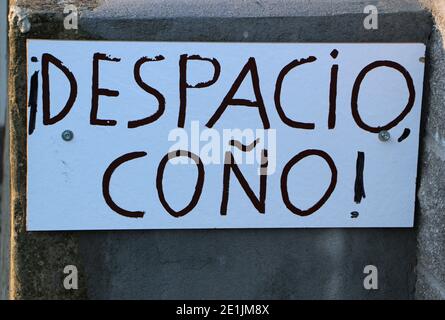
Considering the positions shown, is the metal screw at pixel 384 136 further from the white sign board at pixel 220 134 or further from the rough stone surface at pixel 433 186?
the rough stone surface at pixel 433 186

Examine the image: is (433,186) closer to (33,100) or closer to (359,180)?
A: (359,180)

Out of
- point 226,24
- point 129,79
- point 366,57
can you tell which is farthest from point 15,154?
point 366,57

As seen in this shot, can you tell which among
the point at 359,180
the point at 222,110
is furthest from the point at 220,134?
the point at 359,180

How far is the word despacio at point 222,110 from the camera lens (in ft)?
6.75

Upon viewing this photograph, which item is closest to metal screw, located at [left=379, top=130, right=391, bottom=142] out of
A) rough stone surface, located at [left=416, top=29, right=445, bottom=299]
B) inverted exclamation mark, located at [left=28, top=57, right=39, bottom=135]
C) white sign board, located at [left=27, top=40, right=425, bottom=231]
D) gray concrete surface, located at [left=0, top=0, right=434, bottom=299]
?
white sign board, located at [left=27, top=40, right=425, bottom=231]

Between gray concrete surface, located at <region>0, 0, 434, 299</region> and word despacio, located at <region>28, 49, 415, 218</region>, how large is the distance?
6cm

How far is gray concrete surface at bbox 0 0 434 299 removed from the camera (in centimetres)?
206

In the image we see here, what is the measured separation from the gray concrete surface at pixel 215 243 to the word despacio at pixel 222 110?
0.06 m

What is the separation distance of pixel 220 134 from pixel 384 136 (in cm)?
45

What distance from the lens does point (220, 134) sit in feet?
6.91

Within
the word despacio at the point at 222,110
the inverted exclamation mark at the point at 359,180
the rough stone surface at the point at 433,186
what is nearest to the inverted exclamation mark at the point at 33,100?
the word despacio at the point at 222,110

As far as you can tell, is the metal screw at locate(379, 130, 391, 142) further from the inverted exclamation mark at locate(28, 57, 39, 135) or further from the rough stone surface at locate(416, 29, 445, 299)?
the inverted exclamation mark at locate(28, 57, 39, 135)

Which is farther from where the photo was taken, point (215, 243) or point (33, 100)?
point (215, 243)
